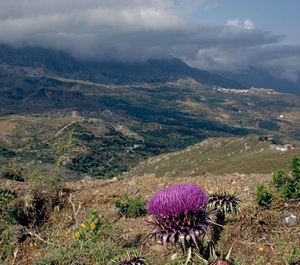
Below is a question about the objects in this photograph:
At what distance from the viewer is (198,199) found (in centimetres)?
493

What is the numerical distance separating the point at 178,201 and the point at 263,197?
535cm

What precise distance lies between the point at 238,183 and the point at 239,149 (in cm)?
16117

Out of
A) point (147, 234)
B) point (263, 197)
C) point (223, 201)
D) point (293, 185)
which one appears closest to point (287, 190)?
point (293, 185)

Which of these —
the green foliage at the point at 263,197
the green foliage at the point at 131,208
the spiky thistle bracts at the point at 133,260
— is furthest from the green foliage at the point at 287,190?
the spiky thistle bracts at the point at 133,260

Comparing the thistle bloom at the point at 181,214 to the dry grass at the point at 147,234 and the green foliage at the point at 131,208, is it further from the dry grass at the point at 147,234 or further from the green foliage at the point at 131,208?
the green foliage at the point at 131,208

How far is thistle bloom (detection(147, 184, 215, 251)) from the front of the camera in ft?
16.0

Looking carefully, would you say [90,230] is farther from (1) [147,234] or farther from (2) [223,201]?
(2) [223,201]

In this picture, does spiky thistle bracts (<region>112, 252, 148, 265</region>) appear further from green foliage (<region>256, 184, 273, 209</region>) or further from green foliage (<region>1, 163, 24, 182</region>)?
green foliage (<region>1, 163, 24, 182</region>)

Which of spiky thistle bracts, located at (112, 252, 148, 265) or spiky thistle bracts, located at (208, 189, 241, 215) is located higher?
spiky thistle bracts, located at (208, 189, 241, 215)

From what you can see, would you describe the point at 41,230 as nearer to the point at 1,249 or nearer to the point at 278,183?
the point at 1,249

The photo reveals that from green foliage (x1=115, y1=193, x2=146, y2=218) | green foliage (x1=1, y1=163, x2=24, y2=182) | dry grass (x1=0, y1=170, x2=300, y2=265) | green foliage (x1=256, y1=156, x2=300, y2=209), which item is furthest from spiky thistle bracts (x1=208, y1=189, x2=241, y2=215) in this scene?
green foliage (x1=1, y1=163, x2=24, y2=182)

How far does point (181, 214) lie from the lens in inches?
193

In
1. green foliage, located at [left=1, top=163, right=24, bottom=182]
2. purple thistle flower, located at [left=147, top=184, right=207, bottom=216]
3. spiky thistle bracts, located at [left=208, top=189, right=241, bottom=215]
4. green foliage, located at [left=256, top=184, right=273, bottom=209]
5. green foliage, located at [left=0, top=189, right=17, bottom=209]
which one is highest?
purple thistle flower, located at [left=147, top=184, right=207, bottom=216]

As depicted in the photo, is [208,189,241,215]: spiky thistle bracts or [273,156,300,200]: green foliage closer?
[208,189,241,215]: spiky thistle bracts
